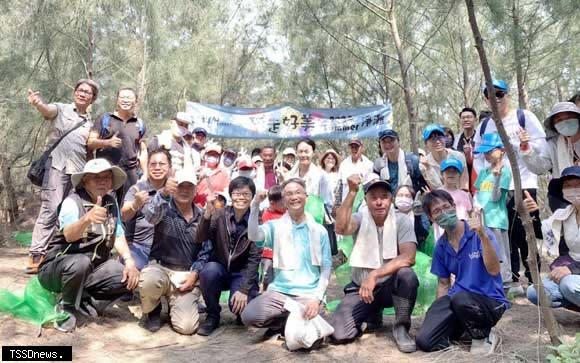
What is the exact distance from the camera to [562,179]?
10.5ft

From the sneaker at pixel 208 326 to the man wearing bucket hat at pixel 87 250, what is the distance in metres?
0.56

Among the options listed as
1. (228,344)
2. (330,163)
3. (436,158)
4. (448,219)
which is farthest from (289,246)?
(330,163)

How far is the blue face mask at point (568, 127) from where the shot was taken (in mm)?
3387

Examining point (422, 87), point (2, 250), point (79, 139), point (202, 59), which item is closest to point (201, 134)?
point (79, 139)

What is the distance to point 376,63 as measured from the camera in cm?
1103

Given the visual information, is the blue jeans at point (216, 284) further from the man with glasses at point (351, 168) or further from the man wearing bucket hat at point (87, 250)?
the man with glasses at point (351, 168)

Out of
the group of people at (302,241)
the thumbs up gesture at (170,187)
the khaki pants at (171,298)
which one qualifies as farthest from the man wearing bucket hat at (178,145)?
the khaki pants at (171,298)

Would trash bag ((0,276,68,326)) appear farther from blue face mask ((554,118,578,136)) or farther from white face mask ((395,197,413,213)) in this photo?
blue face mask ((554,118,578,136))

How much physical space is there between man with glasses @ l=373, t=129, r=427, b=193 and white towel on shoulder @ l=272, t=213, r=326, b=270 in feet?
4.39

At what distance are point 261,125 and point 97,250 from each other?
18.4ft

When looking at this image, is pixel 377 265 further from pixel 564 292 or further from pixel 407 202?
pixel 564 292

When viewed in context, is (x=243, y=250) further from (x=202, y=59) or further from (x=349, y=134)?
(x=202, y=59)

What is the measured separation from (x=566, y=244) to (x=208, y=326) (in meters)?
2.53

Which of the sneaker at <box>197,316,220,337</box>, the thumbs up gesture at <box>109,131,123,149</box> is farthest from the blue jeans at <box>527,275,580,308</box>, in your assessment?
the thumbs up gesture at <box>109,131,123,149</box>
